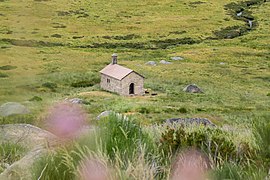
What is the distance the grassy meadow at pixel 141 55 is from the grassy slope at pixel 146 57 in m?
0.17

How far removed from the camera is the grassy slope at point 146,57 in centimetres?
5034

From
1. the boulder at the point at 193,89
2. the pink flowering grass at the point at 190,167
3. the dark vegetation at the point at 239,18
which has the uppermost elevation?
the dark vegetation at the point at 239,18

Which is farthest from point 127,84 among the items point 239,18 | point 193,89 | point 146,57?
point 239,18

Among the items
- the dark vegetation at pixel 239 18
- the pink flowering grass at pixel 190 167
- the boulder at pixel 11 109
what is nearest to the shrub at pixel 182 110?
the boulder at pixel 11 109

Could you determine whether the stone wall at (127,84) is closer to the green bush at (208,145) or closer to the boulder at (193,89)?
the boulder at (193,89)

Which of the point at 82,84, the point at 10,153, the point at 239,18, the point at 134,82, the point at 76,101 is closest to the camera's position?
the point at 10,153

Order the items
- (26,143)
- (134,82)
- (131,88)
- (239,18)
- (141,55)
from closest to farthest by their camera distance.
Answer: (26,143)
(134,82)
(131,88)
(141,55)
(239,18)

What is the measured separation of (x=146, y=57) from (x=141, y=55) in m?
2.25

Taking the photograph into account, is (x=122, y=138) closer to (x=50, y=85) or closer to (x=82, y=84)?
(x=50, y=85)

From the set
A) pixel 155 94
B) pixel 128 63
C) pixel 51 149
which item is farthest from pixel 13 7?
pixel 51 149

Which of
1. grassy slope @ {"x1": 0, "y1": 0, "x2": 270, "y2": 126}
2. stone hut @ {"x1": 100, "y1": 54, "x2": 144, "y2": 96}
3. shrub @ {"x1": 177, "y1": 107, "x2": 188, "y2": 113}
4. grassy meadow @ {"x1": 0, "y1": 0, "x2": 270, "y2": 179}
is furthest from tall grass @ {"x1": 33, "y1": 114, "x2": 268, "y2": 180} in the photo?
stone hut @ {"x1": 100, "y1": 54, "x2": 144, "y2": 96}

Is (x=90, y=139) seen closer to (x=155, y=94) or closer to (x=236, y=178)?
(x=236, y=178)

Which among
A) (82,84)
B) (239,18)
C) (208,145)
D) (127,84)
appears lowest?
(82,84)

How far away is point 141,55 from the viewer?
92.1 metres
